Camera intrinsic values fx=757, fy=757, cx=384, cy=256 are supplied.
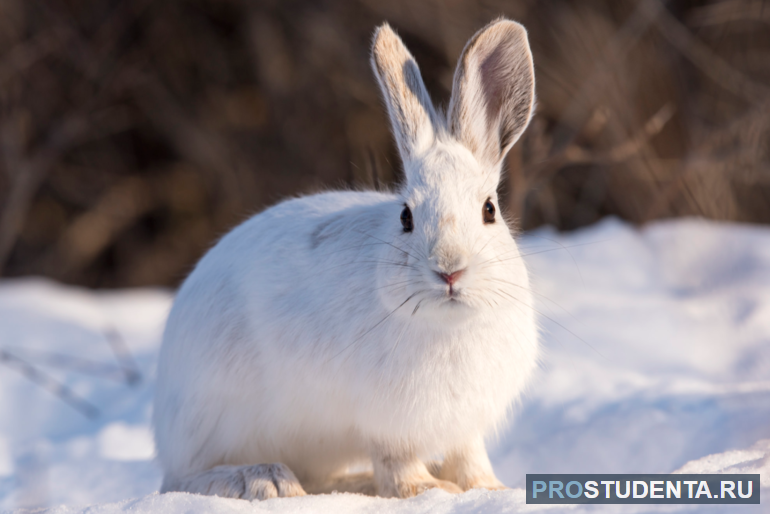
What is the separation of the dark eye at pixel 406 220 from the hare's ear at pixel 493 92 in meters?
0.38

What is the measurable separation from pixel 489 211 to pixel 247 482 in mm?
1269

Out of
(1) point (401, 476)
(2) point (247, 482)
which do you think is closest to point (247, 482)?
(2) point (247, 482)

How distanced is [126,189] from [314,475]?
613 cm

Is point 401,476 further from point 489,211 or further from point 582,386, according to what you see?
point 582,386

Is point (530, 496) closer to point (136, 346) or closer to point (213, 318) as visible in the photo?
point (213, 318)

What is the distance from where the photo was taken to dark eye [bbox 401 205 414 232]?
2560 millimetres

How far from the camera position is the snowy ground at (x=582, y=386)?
2854 millimetres

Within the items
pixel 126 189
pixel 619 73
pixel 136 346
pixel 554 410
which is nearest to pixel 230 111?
pixel 126 189

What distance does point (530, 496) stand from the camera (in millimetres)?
2314

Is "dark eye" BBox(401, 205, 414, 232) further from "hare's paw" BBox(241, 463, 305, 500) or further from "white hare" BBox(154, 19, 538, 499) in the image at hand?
"hare's paw" BBox(241, 463, 305, 500)

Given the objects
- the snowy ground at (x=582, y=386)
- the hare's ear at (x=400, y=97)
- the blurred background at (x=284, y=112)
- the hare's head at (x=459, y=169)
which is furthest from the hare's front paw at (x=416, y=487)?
the blurred background at (x=284, y=112)

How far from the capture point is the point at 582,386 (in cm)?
384

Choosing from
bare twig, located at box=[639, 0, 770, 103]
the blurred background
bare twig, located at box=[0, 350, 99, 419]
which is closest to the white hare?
bare twig, located at box=[0, 350, 99, 419]

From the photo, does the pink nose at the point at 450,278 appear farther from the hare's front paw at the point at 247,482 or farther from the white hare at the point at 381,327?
the hare's front paw at the point at 247,482
